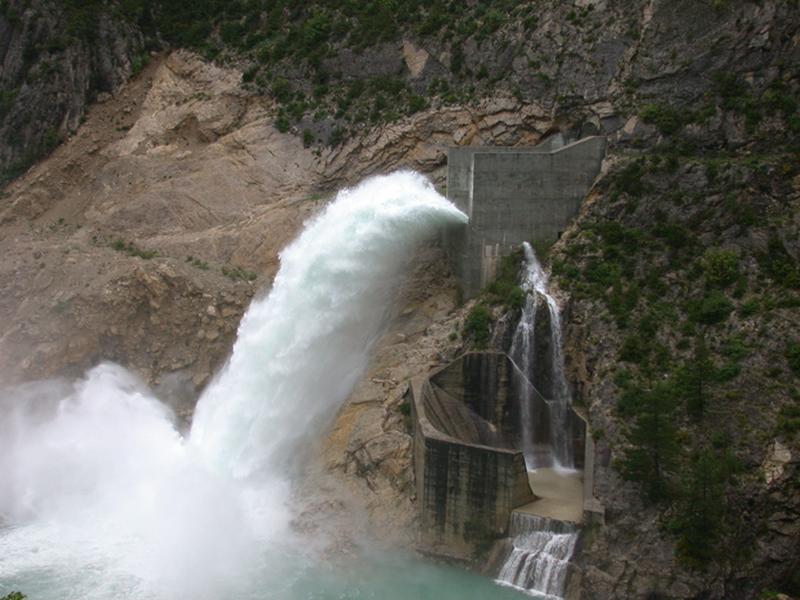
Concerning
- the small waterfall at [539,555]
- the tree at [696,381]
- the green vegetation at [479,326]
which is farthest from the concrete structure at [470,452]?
the tree at [696,381]

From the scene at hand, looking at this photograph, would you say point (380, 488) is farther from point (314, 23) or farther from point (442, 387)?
point (314, 23)

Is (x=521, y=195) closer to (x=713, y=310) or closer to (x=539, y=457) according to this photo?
(x=713, y=310)

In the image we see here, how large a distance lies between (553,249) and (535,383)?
15.9 feet

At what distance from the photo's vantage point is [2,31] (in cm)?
4238

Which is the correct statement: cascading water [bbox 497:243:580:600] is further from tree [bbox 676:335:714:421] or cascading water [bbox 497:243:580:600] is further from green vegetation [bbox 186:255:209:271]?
green vegetation [bbox 186:255:209:271]

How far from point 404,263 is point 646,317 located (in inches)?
357

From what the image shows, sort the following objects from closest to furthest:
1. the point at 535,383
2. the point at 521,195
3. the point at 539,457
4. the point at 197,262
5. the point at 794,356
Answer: the point at 794,356 → the point at 539,457 → the point at 535,383 → the point at 521,195 → the point at 197,262

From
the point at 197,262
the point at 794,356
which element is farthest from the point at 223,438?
the point at 794,356

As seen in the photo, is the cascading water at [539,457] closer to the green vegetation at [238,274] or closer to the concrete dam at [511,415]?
the concrete dam at [511,415]

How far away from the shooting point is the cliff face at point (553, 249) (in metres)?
23.2

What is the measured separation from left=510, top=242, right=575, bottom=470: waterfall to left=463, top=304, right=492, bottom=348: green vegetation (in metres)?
0.94

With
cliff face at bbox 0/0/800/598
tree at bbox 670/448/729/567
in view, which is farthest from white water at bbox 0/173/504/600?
tree at bbox 670/448/729/567

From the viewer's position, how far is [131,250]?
1371 inches

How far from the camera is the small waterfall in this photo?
23.2 metres
